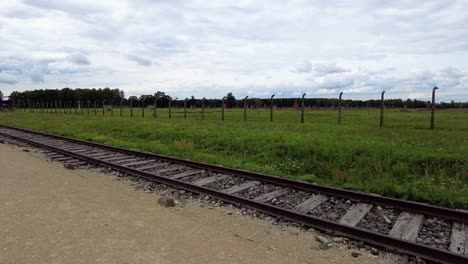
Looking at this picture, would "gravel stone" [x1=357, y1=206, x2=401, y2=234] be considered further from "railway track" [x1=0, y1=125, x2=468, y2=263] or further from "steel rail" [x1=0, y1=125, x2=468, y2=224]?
"steel rail" [x1=0, y1=125, x2=468, y2=224]

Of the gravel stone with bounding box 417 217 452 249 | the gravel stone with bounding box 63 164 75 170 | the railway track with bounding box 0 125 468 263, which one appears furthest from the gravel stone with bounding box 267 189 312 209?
the gravel stone with bounding box 63 164 75 170

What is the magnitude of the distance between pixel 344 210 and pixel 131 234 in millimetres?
3501

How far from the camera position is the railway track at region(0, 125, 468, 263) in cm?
471

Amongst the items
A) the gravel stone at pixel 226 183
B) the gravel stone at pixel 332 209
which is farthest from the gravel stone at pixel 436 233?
the gravel stone at pixel 226 183

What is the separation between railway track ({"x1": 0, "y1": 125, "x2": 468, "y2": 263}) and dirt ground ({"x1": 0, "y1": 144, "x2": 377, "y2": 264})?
38 cm

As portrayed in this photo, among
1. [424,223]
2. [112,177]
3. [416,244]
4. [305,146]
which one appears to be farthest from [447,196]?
[112,177]

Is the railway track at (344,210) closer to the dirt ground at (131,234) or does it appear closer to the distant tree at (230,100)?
the dirt ground at (131,234)

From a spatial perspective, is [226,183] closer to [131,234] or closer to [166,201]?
[166,201]

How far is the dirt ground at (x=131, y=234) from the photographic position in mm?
4500

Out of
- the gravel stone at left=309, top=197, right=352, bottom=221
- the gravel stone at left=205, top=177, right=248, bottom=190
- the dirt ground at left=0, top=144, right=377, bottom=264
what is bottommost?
the dirt ground at left=0, top=144, right=377, bottom=264

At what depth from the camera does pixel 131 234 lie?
5.23m

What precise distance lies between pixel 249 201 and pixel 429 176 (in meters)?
4.54

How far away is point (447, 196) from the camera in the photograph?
6.75m

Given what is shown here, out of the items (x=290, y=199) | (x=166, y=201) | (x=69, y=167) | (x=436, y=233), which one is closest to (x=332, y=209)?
(x=290, y=199)
